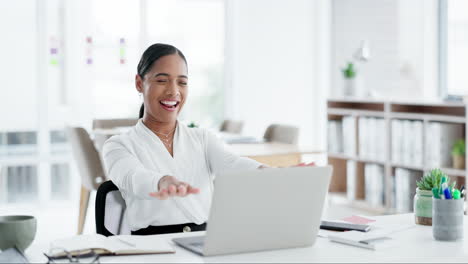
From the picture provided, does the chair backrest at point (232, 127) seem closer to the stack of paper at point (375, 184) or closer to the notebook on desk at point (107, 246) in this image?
the stack of paper at point (375, 184)

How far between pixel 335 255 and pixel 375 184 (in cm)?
418

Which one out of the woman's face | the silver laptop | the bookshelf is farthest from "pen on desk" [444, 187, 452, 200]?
the bookshelf

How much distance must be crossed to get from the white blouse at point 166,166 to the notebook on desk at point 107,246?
253mm

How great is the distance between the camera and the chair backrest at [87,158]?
182 inches

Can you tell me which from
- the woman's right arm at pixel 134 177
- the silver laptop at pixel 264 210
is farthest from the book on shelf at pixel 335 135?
the silver laptop at pixel 264 210

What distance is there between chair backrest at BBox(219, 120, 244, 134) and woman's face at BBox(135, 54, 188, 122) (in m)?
3.19

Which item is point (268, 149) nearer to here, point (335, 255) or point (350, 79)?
point (350, 79)

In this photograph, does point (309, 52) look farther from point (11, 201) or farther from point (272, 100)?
point (11, 201)

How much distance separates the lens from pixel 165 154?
2.16 m

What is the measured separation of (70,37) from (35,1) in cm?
43

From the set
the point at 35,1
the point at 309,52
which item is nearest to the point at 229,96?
the point at 309,52

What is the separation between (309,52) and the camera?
716 cm

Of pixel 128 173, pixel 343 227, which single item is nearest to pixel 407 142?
pixel 343 227

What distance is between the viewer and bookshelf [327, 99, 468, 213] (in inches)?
201
